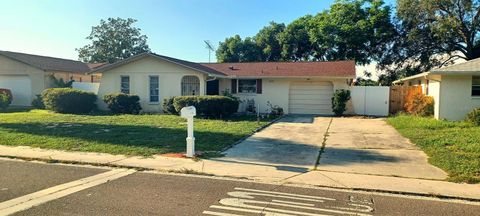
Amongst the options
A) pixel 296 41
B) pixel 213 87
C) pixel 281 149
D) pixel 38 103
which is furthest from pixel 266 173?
pixel 296 41

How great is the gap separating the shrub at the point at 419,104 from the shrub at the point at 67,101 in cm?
1832

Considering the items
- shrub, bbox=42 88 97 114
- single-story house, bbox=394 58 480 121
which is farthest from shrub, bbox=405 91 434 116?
shrub, bbox=42 88 97 114

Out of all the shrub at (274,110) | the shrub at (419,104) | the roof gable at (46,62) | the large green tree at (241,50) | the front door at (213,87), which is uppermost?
the large green tree at (241,50)

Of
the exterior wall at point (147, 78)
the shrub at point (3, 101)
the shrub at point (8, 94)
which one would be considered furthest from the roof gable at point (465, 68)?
the shrub at point (8, 94)

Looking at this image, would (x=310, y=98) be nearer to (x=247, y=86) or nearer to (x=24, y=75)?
(x=247, y=86)

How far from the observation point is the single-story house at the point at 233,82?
21812 millimetres

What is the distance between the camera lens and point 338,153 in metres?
10.0

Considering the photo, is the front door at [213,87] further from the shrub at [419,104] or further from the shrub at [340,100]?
the shrub at [419,104]

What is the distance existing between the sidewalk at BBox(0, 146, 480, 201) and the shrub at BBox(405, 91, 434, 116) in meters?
12.5

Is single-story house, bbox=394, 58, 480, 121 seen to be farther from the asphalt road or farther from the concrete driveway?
the asphalt road

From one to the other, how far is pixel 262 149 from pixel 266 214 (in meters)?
5.30

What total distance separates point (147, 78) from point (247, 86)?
6224 millimetres

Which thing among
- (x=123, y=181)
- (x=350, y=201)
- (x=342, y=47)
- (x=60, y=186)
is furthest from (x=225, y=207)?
(x=342, y=47)

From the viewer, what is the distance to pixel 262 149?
10.5 meters
